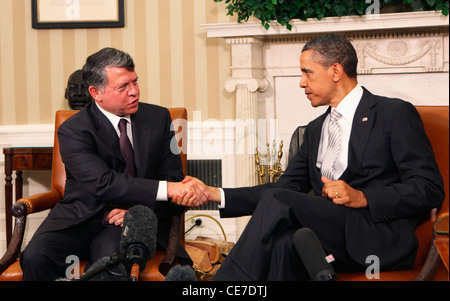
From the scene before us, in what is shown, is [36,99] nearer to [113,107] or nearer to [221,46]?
[221,46]

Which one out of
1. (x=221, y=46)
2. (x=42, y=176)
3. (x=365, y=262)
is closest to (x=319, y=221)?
(x=365, y=262)

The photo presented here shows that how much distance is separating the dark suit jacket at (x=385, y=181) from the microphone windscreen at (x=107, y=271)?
1037 mm

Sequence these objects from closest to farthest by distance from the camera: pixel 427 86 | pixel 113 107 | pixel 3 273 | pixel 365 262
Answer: pixel 365 262 → pixel 3 273 → pixel 113 107 → pixel 427 86

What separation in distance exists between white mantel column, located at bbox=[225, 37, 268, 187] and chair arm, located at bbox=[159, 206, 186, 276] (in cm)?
168

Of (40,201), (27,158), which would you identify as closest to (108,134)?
(40,201)

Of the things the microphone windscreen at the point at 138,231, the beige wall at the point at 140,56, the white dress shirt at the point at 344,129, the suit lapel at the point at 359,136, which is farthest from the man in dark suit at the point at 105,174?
the beige wall at the point at 140,56

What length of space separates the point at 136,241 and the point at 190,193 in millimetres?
1091

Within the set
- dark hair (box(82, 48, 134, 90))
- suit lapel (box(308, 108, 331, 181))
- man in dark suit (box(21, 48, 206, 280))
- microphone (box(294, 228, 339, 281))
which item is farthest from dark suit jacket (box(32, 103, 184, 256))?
microphone (box(294, 228, 339, 281))

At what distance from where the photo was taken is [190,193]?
2.46 metres

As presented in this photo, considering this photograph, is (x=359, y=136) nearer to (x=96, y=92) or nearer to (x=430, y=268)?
(x=430, y=268)

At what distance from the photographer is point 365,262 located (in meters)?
2.09

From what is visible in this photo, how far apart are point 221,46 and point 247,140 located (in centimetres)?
73

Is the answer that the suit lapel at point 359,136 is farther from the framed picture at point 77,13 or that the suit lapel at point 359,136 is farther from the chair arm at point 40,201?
the framed picture at point 77,13
